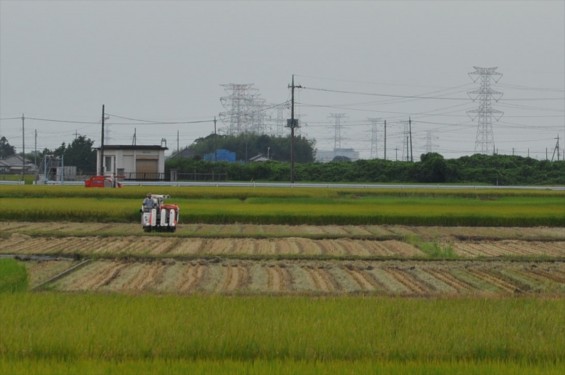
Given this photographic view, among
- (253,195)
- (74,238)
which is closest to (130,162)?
(253,195)

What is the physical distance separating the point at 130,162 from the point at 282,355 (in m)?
52.4

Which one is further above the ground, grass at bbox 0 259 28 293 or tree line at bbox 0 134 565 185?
tree line at bbox 0 134 565 185

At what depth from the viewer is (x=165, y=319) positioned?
815 centimetres

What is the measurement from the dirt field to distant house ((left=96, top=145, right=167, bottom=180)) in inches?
1371

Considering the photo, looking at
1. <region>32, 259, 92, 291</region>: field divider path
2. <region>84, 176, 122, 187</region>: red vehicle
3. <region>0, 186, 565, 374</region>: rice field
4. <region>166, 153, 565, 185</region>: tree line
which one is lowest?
<region>32, 259, 92, 291</region>: field divider path

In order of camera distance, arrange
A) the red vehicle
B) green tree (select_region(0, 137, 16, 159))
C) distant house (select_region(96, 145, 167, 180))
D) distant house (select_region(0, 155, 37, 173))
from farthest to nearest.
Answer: green tree (select_region(0, 137, 16, 159))
distant house (select_region(0, 155, 37, 173))
distant house (select_region(96, 145, 167, 180))
the red vehicle

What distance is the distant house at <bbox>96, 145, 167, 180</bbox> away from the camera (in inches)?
2263

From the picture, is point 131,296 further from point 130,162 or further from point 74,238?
point 130,162

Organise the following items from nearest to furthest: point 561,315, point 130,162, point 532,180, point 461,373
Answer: point 461,373
point 561,315
point 130,162
point 532,180

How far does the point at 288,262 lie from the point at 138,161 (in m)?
44.4

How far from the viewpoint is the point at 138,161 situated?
190 feet

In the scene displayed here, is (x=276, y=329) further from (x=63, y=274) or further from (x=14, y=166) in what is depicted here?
(x=14, y=166)

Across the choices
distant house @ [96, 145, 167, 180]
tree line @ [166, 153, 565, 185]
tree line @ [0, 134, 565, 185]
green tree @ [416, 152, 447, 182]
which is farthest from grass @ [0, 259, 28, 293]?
tree line @ [166, 153, 565, 185]

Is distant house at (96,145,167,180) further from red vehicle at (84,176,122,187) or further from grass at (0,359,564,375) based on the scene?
grass at (0,359,564,375)
